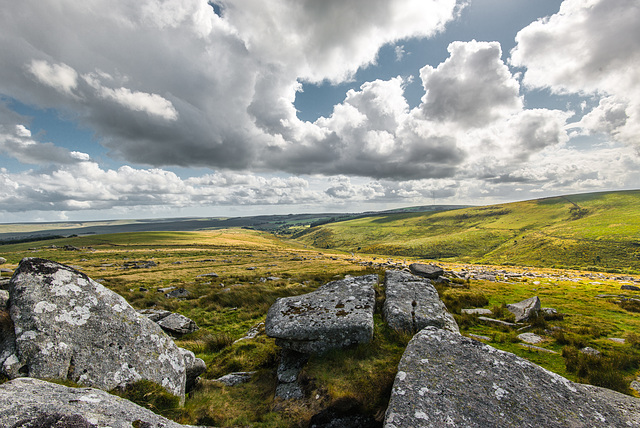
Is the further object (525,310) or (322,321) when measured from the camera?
(525,310)

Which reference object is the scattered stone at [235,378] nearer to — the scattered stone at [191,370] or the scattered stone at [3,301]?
the scattered stone at [191,370]

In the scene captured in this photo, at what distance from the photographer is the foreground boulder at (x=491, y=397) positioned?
4.57m

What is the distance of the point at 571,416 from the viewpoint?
4.59m

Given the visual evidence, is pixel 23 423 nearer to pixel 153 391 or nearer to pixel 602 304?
pixel 153 391

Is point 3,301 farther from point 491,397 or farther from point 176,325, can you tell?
point 491,397

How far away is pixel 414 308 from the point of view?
1011 centimetres

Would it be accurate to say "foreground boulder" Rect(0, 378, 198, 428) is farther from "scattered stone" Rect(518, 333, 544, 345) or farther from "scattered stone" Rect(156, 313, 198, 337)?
"scattered stone" Rect(518, 333, 544, 345)

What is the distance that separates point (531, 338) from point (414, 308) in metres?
5.23

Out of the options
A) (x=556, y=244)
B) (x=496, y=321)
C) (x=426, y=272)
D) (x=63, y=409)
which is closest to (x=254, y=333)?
(x=63, y=409)

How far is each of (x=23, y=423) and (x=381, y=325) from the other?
9168 mm

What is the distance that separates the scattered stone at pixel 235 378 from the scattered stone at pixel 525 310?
537 inches

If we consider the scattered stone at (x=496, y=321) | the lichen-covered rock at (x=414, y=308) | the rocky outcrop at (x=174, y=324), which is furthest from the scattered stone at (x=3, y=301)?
the scattered stone at (x=496, y=321)

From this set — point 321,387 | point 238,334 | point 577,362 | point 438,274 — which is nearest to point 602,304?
point 438,274

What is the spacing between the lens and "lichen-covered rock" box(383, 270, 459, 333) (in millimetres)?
9266
